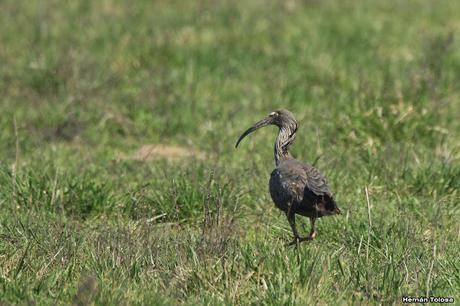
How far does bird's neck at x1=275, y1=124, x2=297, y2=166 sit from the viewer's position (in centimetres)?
714

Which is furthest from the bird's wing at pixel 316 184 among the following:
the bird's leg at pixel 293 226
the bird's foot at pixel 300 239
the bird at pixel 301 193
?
the bird's foot at pixel 300 239

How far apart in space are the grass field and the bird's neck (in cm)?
51

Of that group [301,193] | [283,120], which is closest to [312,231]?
[301,193]

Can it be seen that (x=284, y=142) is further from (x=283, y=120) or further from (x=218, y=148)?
(x=218, y=148)

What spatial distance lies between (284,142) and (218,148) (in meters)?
2.32

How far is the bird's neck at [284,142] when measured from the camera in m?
7.14

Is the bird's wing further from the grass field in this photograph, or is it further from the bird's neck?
the bird's neck

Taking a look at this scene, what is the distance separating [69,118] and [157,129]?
0.93m

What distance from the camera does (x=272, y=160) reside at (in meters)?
9.12

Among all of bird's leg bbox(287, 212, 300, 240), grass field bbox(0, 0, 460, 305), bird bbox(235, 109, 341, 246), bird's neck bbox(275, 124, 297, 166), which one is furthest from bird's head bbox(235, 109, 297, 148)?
bird's leg bbox(287, 212, 300, 240)

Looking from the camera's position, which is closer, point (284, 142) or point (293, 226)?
point (293, 226)

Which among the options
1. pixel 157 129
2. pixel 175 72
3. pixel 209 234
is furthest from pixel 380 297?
pixel 175 72

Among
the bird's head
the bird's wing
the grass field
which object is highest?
the bird's wing

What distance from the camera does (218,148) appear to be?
373 inches
